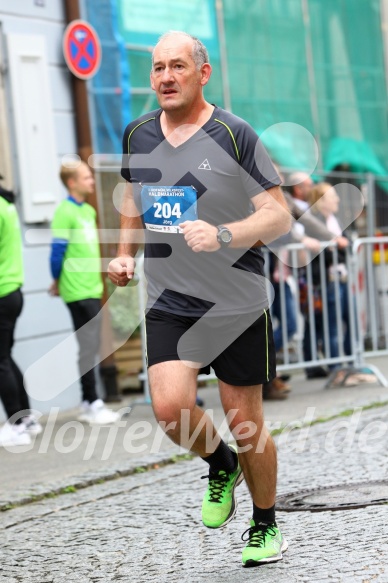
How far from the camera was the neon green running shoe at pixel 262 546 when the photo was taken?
508 cm

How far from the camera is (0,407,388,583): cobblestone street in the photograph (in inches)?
199

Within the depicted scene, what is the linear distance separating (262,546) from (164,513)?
4.51 ft

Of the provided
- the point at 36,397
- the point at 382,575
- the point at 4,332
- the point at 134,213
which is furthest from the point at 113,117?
the point at 382,575

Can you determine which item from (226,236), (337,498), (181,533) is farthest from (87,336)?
(226,236)

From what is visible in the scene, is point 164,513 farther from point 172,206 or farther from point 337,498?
point 172,206

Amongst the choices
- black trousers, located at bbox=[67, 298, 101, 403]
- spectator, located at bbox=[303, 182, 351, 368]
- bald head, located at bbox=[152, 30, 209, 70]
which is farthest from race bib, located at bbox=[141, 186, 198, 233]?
spectator, located at bbox=[303, 182, 351, 368]

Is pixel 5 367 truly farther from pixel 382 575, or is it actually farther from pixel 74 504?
pixel 382 575

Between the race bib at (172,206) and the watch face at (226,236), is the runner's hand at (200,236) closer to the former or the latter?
the watch face at (226,236)

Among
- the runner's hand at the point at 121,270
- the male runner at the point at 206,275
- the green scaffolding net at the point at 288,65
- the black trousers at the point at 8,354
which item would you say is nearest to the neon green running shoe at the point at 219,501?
the male runner at the point at 206,275

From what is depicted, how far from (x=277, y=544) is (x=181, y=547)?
0.59m

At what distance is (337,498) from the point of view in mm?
6320

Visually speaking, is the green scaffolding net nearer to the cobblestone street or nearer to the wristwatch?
the cobblestone street

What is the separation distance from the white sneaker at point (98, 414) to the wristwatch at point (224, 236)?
5306mm

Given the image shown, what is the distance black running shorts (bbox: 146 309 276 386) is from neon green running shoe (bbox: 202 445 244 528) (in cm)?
42
